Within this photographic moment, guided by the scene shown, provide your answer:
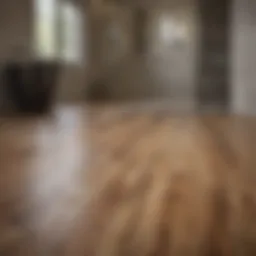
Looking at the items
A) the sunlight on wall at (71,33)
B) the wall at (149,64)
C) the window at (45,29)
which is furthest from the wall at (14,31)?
the wall at (149,64)

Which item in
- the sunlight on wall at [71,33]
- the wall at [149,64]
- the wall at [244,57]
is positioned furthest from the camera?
the wall at [149,64]

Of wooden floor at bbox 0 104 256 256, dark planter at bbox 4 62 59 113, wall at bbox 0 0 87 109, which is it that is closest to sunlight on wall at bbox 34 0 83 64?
wall at bbox 0 0 87 109

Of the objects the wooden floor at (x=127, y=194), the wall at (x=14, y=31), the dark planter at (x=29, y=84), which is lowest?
the wooden floor at (x=127, y=194)

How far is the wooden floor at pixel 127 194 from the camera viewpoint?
42.3 inches

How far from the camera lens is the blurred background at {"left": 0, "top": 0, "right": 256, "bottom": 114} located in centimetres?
537

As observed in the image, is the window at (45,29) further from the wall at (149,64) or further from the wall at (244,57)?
the wall at (244,57)

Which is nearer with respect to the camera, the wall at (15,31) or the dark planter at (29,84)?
the dark planter at (29,84)

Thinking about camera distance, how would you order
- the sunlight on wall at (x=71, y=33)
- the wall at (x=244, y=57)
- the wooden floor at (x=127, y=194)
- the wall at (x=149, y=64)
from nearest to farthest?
1. the wooden floor at (x=127, y=194)
2. the wall at (x=244, y=57)
3. the sunlight on wall at (x=71, y=33)
4. the wall at (x=149, y=64)

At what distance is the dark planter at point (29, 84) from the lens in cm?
464

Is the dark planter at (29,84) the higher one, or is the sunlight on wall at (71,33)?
the sunlight on wall at (71,33)

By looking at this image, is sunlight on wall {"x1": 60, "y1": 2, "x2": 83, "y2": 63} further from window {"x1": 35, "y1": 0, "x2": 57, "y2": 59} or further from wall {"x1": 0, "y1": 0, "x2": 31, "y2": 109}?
wall {"x1": 0, "y1": 0, "x2": 31, "y2": 109}

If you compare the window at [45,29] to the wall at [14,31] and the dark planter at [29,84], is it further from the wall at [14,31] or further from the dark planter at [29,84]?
the dark planter at [29,84]

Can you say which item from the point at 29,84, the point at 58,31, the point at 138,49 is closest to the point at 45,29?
the point at 58,31

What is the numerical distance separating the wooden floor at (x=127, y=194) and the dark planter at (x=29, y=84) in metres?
1.55
